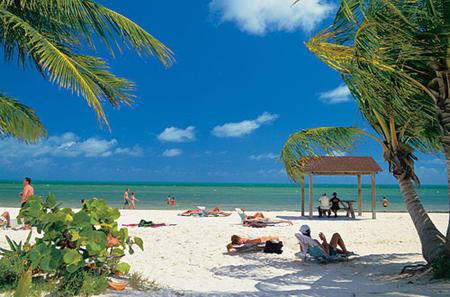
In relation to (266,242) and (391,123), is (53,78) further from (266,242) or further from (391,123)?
(266,242)

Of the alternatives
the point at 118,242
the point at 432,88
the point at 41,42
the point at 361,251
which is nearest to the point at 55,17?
the point at 41,42

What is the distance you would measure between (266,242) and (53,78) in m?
5.99

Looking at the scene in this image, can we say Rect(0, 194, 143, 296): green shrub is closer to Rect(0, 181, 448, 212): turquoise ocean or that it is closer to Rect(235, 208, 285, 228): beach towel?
Rect(235, 208, 285, 228): beach towel

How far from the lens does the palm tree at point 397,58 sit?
4449 mm

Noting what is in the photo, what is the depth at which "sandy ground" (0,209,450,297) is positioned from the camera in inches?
211

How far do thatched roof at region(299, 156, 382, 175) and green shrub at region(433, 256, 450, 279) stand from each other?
10.4 m

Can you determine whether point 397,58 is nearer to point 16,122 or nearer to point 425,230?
point 425,230

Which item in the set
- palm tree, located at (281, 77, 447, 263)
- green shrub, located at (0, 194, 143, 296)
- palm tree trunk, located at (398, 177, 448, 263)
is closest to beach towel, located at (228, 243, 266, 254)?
→ palm tree, located at (281, 77, 447, 263)

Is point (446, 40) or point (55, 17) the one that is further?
point (55, 17)

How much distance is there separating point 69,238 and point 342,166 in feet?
45.0

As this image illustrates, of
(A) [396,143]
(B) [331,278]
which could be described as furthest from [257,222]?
(A) [396,143]

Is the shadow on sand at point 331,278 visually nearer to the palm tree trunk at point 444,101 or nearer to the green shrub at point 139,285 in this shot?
the green shrub at point 139,285

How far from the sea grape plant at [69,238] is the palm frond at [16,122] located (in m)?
0.83

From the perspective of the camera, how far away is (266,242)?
349 inches
